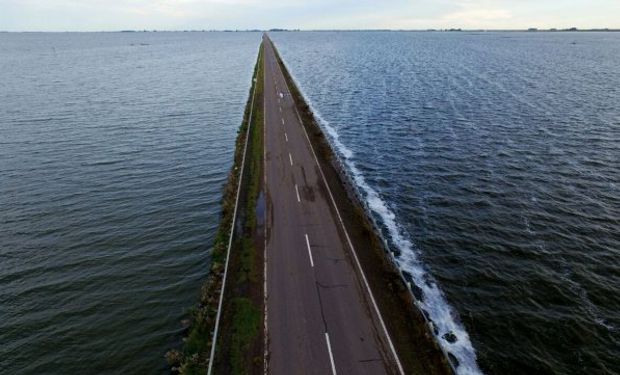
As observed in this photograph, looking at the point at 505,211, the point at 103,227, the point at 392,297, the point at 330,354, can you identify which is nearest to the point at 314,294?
the point at 330,354

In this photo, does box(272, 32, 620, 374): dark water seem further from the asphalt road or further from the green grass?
the green grass

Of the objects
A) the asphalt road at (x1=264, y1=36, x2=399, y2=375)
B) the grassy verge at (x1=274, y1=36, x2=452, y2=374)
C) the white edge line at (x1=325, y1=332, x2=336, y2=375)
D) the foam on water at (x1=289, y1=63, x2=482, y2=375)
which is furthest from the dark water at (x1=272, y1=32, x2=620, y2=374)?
the white edge line at (x1=325, y1=332, x2=336, y2=375)

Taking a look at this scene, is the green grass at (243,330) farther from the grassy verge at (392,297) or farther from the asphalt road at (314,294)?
the grassy verge at (392,297)

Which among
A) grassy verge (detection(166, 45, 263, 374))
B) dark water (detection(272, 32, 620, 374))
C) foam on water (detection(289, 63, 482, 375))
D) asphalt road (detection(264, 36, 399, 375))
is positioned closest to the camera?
asphalt road (detection(264, 36, 399, 375))

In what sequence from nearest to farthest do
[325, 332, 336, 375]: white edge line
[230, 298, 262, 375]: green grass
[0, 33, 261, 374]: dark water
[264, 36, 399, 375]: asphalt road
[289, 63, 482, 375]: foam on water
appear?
[325, 332, 336, 375]: white edge line, [230, 298, 262, 375]: green grass, [264, 36, 399, 375]: asphalt road, [289, 63, 482, 375]: foam on water, [0, 33, 261, 374]: dark water

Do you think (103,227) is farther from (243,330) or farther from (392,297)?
(392,297)

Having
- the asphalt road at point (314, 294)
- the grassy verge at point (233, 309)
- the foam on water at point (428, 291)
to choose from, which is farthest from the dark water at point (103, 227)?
the foam on water at point (428, 291)

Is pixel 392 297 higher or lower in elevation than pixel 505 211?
higher
